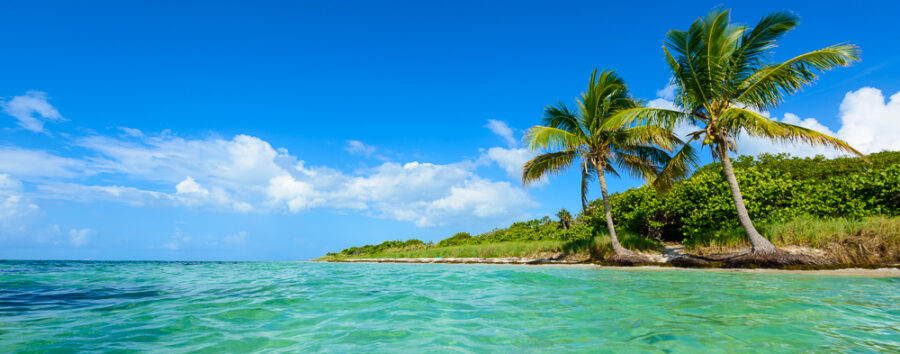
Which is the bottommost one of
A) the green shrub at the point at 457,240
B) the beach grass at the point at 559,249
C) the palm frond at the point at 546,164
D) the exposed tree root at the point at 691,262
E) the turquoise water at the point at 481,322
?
the turquoise water at the point at 481,322

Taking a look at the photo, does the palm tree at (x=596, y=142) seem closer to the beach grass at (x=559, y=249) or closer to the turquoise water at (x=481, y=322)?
the beach grass at (x=559, y=249)

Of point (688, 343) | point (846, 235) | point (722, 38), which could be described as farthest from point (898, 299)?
point (722, 38)

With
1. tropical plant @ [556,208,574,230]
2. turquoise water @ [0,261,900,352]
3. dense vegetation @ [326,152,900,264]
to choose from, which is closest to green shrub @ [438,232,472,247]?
tropical plant @ [556,208,574,230]

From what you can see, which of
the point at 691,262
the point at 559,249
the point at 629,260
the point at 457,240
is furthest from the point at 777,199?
the point at 457,240

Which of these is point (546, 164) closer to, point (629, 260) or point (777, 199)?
point (629, 260)

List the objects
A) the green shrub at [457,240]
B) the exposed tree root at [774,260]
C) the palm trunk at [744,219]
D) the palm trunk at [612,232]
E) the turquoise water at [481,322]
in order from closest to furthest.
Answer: the turquoise water at [481,322] → the exposed tree root at [774,260] → the palm trunk at [744,219] → the palm trunk at [612,232] → the green shrub at [457,240]

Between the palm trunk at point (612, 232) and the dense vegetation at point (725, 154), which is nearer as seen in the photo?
the dense vegetation at point (725, 154)

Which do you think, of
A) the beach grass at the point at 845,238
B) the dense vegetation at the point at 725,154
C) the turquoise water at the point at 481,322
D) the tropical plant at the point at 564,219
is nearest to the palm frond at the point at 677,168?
the dense vegetation at the point at 725,154

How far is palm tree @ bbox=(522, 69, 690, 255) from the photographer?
16328mm

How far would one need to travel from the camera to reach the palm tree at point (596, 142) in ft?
53.6

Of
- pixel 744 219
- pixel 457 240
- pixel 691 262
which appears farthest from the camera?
pixel 457 240

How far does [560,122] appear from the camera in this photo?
17859 millimetres

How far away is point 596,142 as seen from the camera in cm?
1694

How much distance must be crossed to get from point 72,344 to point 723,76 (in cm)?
1621
